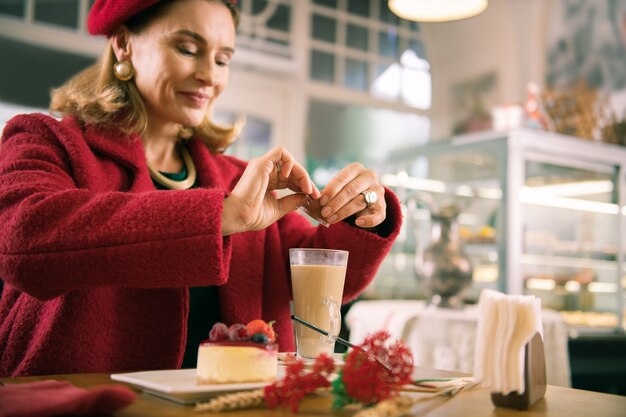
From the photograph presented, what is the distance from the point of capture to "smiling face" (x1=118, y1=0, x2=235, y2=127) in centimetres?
150

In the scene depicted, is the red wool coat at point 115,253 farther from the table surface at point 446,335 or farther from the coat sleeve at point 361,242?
the table surface at point 446,335

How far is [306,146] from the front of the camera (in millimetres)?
5871

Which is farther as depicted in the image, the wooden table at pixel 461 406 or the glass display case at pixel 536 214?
the glass display case at pixel 536 214

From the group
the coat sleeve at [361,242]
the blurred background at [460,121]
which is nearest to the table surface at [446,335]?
the blurred background at [460,121]

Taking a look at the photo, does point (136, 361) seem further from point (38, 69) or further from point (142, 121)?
point (38, 69)

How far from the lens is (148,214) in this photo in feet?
3.43

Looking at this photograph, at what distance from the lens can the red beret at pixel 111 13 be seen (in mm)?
1482

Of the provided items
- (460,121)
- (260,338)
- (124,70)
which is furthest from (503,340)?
(460,121)

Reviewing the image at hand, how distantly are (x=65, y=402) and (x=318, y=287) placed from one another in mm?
580

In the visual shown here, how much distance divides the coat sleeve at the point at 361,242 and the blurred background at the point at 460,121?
73.4 inches

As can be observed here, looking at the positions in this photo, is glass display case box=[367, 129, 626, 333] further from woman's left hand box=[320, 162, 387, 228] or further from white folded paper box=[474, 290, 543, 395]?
white folded paper box=[474, 290, 543, 395]

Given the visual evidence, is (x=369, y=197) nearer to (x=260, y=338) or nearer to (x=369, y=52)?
(x=260, y=338)

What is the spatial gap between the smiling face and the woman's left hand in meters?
0.44

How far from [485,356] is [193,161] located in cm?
110
